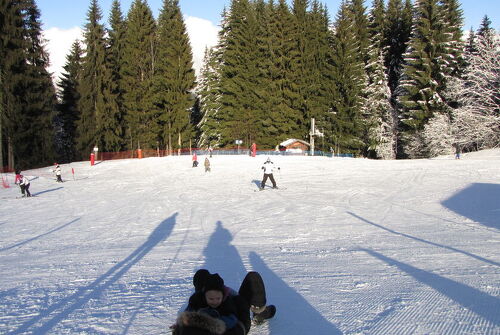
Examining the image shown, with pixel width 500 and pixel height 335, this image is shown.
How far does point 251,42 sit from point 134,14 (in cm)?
1497

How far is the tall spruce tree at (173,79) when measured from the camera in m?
47.7

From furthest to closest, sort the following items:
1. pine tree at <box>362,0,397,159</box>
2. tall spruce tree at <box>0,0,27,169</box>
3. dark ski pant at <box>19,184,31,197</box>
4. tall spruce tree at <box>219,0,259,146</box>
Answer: tall spruce tree at <box>219,0,259,146</box> < pine tree at <box>362,0,397,159</box> < tall spruce tree at <box>0,0,27,169</box> < dark ski pant at <box>19,184,31,197</box>

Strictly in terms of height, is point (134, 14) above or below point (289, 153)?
above

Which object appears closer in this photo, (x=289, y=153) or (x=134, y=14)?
(x=289, y=153)

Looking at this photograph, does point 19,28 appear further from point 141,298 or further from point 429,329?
point 429,329

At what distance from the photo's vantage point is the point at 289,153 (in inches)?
1639

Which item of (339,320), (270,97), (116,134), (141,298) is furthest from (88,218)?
(270,97)

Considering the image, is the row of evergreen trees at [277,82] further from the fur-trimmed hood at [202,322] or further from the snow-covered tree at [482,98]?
the fur-trimmed hood at [202,322]

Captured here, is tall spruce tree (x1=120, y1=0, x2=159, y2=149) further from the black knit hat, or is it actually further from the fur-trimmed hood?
the fur-trimmed hood

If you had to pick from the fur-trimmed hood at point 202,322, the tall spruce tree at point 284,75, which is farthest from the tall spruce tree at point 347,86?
the fur-trimmed hood at point 202,322

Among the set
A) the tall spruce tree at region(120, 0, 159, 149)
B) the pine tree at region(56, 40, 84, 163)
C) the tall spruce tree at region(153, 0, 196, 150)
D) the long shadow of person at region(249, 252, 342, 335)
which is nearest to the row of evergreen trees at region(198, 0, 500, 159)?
the tall spruce tree at region(153, 0, 196, 150)

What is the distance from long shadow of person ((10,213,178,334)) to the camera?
4254 millimetres

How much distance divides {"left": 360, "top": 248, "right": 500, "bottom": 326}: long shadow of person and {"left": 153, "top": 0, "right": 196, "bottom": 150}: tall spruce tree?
43.7 metres

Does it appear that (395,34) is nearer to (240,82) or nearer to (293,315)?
(240,82)
